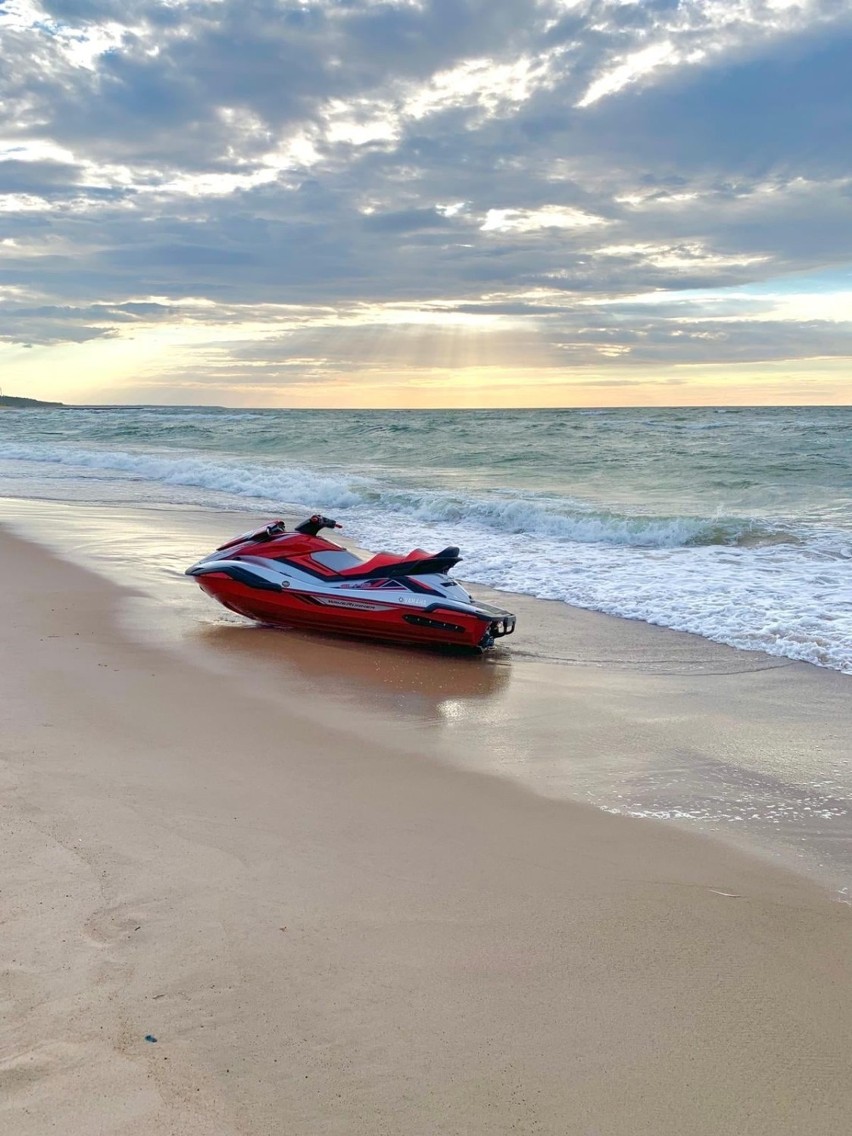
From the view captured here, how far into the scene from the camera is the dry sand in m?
2.19

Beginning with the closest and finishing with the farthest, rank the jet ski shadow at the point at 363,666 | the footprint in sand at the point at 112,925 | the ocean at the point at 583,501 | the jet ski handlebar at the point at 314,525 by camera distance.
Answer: the footprint in sand at the point at 112,925 → the jet ski shadow at the point at 363,666 → the jet ski handlebar at the point at 314,525 → the ocean at the point at 583,501

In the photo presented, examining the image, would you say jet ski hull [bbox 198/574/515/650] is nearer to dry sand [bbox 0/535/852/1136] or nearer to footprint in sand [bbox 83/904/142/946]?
dry sand [bbox 0/535/852/1136]

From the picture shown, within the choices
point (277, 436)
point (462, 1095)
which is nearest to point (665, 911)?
point (462, 1095)

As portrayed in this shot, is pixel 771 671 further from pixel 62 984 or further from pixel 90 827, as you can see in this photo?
pixel 62 984

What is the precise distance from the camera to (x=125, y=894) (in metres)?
3.00

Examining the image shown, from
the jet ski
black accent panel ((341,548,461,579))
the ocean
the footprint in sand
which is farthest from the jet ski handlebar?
the footprint in sand

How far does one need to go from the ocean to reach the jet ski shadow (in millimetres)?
1921

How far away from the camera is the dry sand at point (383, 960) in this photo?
2.19 meters

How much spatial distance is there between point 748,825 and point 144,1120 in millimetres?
2591

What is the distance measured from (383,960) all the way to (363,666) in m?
3.72

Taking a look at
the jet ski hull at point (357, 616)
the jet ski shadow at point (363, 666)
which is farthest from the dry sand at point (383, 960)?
the jet ski hull at point (357, 616)

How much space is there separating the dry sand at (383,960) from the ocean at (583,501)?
3.52 m

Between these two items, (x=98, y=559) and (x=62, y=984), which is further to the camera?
(x=98, y=559)

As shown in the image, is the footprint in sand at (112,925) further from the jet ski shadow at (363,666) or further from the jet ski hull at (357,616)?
the jet ski hull at (357,616)
